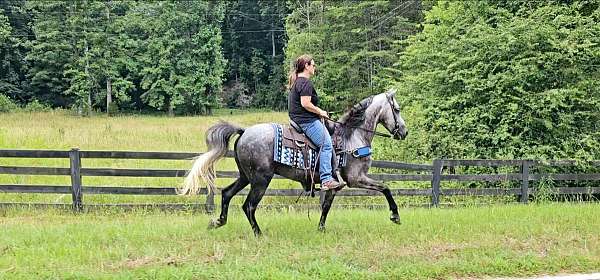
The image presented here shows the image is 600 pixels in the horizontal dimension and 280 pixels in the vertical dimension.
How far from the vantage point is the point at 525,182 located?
11.2m

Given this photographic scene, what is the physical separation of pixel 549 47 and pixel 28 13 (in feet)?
196

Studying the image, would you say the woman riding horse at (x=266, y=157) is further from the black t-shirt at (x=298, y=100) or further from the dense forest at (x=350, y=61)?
the dense forest at (x=350, y=61)

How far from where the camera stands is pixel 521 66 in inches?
497

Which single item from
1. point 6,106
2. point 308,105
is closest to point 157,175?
point 308,105

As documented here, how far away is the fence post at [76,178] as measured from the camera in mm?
9773

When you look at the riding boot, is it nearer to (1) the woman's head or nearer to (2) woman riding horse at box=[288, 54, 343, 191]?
(2) woman riding horse at box=[288, 54, 343, 191]

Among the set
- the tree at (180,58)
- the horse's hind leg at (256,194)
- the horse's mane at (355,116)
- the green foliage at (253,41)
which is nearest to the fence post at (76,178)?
the horse's hind leg at (256,194)

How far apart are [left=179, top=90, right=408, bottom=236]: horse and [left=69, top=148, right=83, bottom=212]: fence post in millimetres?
3729

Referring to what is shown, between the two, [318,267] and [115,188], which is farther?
[115,188]

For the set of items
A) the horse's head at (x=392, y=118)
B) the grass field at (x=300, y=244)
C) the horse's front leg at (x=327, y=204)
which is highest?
the horse's head at (x=392, y=118)

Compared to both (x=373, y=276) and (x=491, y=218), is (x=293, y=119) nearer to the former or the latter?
(x=373, y=276)

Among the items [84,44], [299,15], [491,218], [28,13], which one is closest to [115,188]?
[491,218]

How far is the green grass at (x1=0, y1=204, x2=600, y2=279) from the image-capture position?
219 inches

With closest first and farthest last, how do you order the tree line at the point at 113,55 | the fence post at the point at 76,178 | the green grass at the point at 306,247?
the green grass at the point at 306,247, the fence post at the point at 76,178, the tree line at the point at 113,55
